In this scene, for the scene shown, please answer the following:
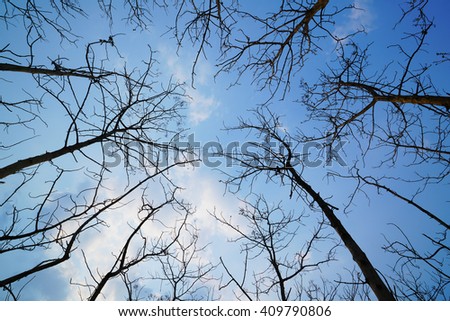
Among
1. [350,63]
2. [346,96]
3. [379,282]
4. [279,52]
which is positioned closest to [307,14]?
[279,52]

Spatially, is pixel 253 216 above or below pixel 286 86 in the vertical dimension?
below

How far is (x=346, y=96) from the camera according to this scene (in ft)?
12.9

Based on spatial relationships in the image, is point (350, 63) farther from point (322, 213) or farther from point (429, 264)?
point (429, 264)

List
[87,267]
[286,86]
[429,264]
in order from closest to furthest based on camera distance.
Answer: [87,267]
[429,264]
[286,86]

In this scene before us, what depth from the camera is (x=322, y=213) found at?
371 centimetres

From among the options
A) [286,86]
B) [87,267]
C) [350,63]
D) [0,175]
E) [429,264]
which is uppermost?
[350,63]

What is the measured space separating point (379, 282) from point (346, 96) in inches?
105

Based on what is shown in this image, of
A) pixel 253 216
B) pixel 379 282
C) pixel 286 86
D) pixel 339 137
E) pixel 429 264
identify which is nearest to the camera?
pixel 379 282

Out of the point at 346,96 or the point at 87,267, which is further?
the point at 346,96

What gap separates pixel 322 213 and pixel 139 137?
2783mm

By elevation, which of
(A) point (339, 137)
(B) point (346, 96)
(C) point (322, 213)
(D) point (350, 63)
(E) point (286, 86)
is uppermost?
(D) point (350, 63)
